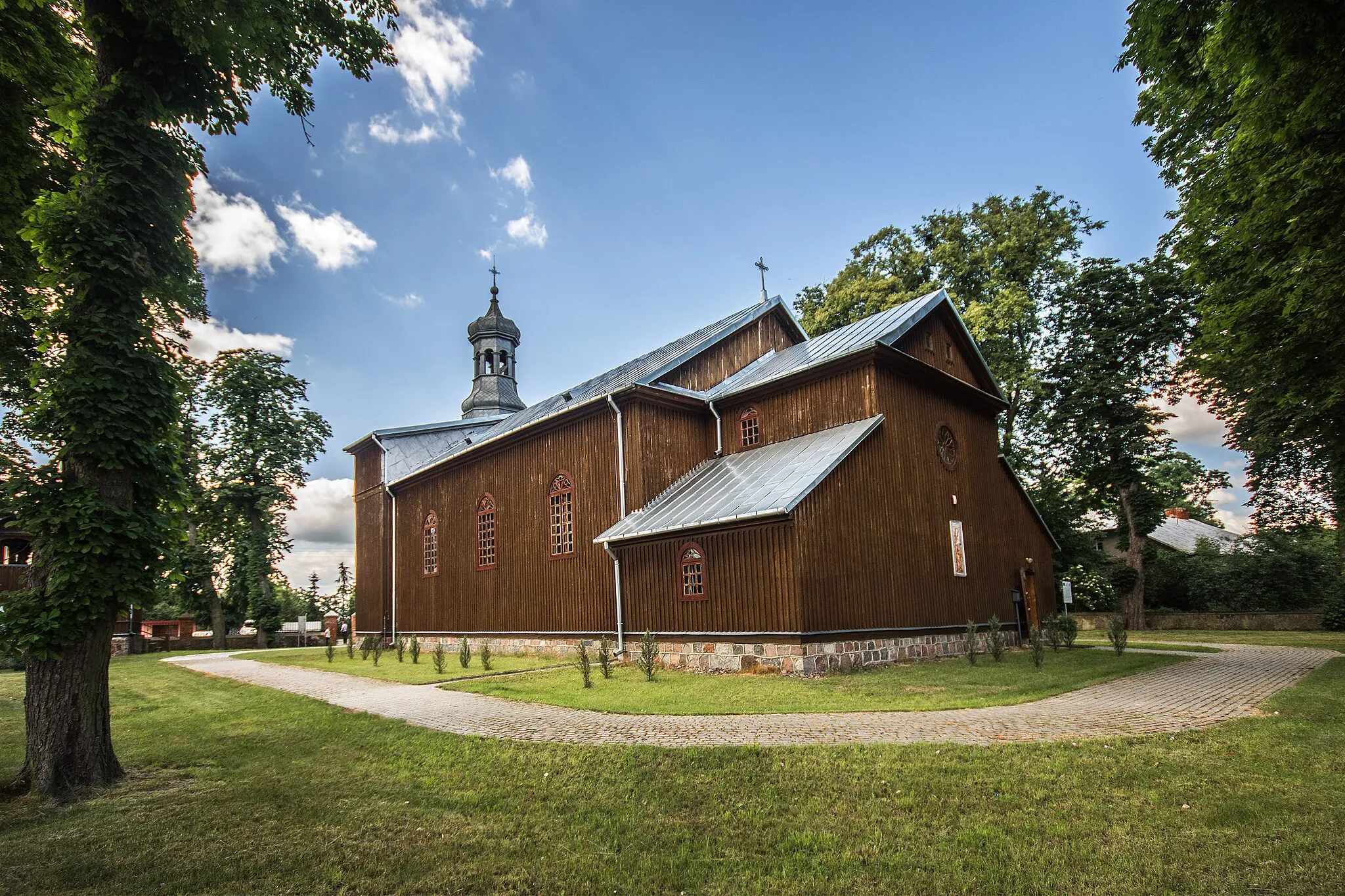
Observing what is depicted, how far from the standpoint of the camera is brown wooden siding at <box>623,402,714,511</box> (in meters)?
16.8

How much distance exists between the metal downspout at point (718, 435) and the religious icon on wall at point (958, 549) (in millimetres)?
5807

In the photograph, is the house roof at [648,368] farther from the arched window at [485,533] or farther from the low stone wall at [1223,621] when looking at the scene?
the low stone wall at [1223,621]

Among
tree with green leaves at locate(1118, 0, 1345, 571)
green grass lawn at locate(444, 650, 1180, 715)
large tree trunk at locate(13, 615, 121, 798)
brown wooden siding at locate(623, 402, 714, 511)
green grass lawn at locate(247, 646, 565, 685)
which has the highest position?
tree with green leaves at locate(1118, 0, 1345, 571)

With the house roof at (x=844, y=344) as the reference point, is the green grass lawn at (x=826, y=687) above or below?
below

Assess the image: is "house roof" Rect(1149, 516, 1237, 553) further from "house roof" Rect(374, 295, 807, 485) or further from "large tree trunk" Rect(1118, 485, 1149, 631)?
"house roof" Rect(374, 295, 807, 485)

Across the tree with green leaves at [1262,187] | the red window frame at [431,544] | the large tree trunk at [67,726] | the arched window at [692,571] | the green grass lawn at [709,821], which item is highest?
the tree with green leaves at [1262,187]

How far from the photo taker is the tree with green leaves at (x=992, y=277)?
26.9m

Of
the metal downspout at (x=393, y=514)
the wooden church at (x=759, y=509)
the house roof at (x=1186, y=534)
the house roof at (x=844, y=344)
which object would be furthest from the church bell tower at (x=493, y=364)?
the house roof at (x=1186, y=534)

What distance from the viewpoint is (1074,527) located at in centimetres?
3041

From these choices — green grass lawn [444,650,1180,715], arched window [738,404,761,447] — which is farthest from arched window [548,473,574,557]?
arched window [738,404,761,447]

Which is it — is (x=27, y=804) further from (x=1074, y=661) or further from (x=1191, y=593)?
(x=1191, y=593)

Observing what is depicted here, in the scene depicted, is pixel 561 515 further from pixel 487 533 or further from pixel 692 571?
pixel 692 571

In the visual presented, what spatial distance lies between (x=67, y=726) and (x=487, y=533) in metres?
15.6

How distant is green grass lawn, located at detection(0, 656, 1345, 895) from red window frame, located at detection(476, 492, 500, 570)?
13.5m
